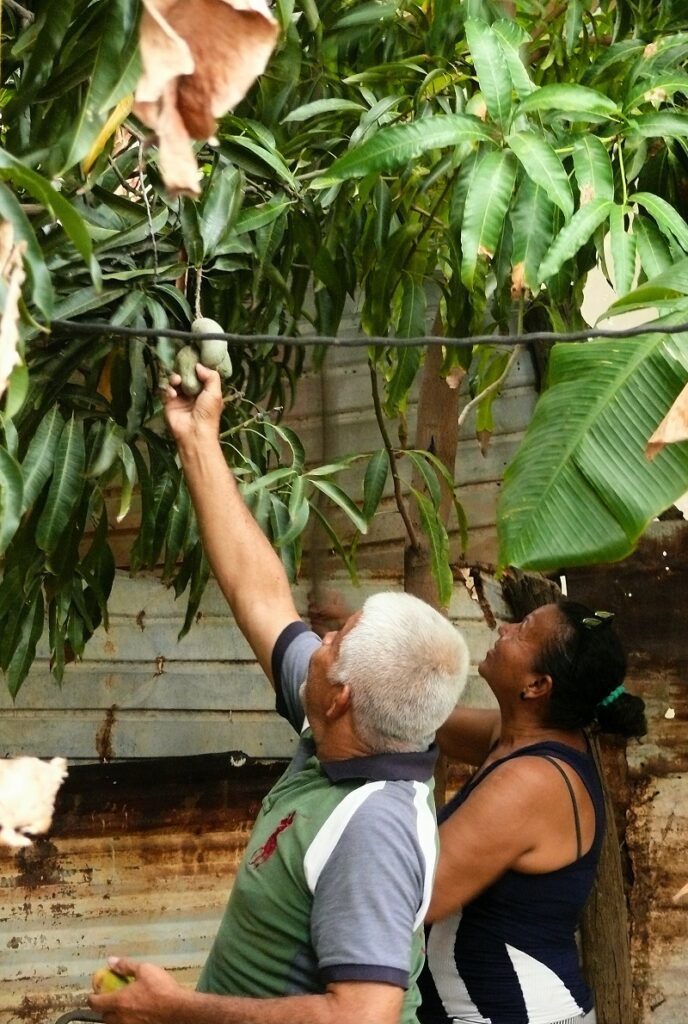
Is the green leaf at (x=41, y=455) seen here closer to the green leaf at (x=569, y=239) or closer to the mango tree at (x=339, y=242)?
the mango tree at (x=339, y=242)

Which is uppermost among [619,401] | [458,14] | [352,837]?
[458,14]

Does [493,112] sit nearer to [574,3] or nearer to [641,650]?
[574,3]

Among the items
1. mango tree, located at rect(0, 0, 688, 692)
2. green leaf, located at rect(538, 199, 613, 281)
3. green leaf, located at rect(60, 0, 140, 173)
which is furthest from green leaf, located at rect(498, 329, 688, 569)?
green leaf, located at rect(60, 0, 140, 173)

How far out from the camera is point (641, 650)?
3.05 meters

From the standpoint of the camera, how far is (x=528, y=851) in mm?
2000

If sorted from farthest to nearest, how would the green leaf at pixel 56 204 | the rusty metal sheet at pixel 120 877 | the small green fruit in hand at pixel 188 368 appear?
the rusty metal sheet at pixel 120 877 < the small green fruit in hand at pixel 188 368 < the green leaf at pixel 56 204

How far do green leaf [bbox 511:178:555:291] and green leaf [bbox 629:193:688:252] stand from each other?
142 mm

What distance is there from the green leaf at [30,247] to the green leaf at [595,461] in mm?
623

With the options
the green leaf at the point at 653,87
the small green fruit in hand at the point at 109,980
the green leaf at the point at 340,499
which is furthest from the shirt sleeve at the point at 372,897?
the green leaf at the point at 653,87

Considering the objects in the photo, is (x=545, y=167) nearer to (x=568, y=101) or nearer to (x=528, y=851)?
(x=568, y=101)

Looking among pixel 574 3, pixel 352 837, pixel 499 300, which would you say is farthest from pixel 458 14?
pixel 352 837

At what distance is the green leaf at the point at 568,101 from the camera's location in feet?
5.21

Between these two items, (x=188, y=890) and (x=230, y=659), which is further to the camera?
(x=230, y=659)

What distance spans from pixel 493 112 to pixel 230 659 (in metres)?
1.78
